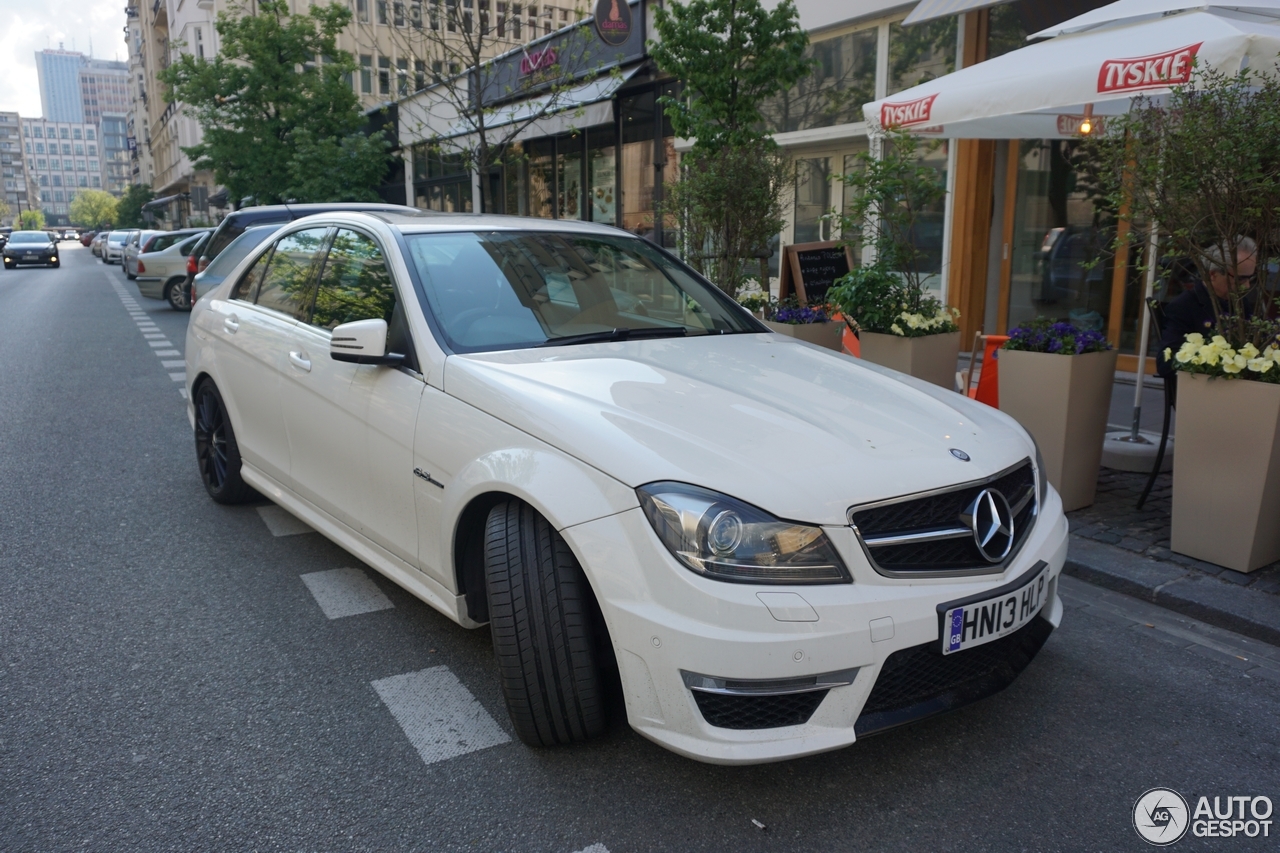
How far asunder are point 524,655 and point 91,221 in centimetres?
21263

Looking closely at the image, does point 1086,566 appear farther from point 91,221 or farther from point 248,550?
point 91,221

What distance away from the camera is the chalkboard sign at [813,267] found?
8.75 m

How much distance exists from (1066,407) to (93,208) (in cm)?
20880

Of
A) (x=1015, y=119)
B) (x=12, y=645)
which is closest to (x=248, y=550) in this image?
(x=12, y=645)

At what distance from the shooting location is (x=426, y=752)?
9.74 feet

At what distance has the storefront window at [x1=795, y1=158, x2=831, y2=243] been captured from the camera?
1335 centimetres

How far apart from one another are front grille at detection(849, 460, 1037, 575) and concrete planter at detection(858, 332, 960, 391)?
3.71 meters

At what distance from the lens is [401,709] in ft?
10.6

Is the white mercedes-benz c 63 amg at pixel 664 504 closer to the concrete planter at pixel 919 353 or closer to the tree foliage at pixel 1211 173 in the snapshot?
the tree foliage at pixel 1211 173

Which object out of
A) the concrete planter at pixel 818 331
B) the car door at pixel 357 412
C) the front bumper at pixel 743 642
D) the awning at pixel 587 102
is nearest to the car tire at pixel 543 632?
the front bumper at pixel 743 642

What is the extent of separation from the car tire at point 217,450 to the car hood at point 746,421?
2.49 metres

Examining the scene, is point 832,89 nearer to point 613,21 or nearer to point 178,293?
point 613,21

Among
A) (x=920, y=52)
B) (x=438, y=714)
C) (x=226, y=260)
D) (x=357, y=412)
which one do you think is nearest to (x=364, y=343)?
(x=357, y=412)

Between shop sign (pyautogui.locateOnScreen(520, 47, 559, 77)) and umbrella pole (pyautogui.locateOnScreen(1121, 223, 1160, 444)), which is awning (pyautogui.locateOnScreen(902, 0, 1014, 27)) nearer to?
umbrella pole (pyautogui.locateOnScreen(1121, 223, 1160, 444))
